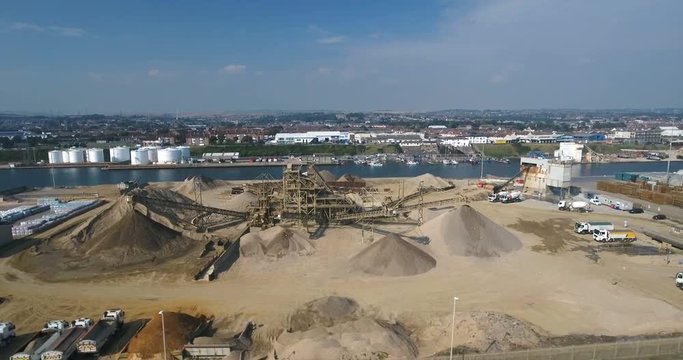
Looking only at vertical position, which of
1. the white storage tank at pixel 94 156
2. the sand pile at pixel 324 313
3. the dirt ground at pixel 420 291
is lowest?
the dirt ground at pixel 420 291

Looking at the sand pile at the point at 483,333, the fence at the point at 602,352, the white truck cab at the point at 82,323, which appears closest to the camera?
the fence at the point at 602,352

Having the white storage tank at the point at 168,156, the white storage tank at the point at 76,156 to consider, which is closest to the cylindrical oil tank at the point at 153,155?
the white storage tank at the point at 168,156

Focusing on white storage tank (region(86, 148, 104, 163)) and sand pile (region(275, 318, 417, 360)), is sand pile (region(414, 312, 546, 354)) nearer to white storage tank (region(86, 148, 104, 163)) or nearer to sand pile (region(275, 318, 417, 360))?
sand pile (region(275, 318, 417, 360))

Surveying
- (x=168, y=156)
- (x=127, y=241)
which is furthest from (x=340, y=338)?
(x=168, y=156)

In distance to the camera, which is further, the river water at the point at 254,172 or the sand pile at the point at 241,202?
the river water at the point at 254,172

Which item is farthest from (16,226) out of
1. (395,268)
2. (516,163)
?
(516,163)

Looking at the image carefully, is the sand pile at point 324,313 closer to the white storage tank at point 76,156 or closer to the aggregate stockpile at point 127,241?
the aggregate stockpile at point 127,241

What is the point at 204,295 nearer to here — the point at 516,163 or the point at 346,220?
the point at 346,220

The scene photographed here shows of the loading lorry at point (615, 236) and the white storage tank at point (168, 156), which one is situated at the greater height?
the white storage tank at point (168, 156)
